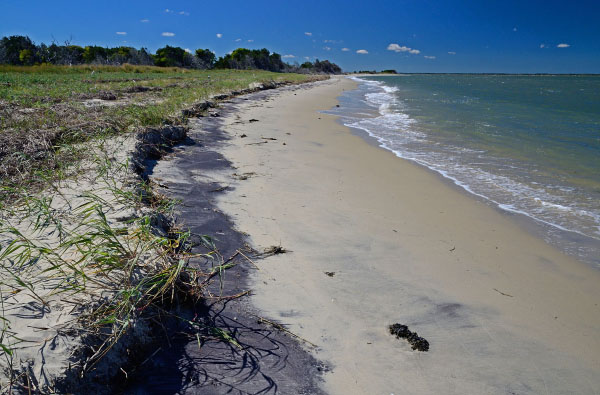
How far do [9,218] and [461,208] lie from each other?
4.75 meters

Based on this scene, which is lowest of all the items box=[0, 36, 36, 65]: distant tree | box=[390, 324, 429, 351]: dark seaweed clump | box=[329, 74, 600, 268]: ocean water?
box=[390, 324, 429, 351]: dark seaweed clump

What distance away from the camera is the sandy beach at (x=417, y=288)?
1.99m

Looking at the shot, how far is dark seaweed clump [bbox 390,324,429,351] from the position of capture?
6.92ft

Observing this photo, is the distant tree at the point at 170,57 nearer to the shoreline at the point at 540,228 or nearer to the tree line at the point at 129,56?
the tree line at the point at 129,56

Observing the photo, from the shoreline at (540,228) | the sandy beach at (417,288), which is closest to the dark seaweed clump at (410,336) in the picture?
the sandy beach at (417,288)

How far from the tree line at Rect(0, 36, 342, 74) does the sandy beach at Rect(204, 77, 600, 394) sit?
138 feet

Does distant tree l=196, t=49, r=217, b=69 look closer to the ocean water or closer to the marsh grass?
the ocean water

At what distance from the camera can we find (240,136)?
25.1 feet

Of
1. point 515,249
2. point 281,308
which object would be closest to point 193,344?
point 281,308

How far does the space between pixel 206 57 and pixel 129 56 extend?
14.9 meters

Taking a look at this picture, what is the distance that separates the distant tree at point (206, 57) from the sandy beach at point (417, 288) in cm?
6025

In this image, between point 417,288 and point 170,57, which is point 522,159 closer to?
point 417,288

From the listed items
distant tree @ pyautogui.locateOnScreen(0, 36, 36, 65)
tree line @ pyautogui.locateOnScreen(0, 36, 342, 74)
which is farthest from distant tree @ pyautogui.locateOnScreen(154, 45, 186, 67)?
distant tree @ pyautogui.locateOnScreen(0, 36, 36, 65)

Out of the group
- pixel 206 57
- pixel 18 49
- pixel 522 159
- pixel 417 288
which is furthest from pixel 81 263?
pixel 206 57
